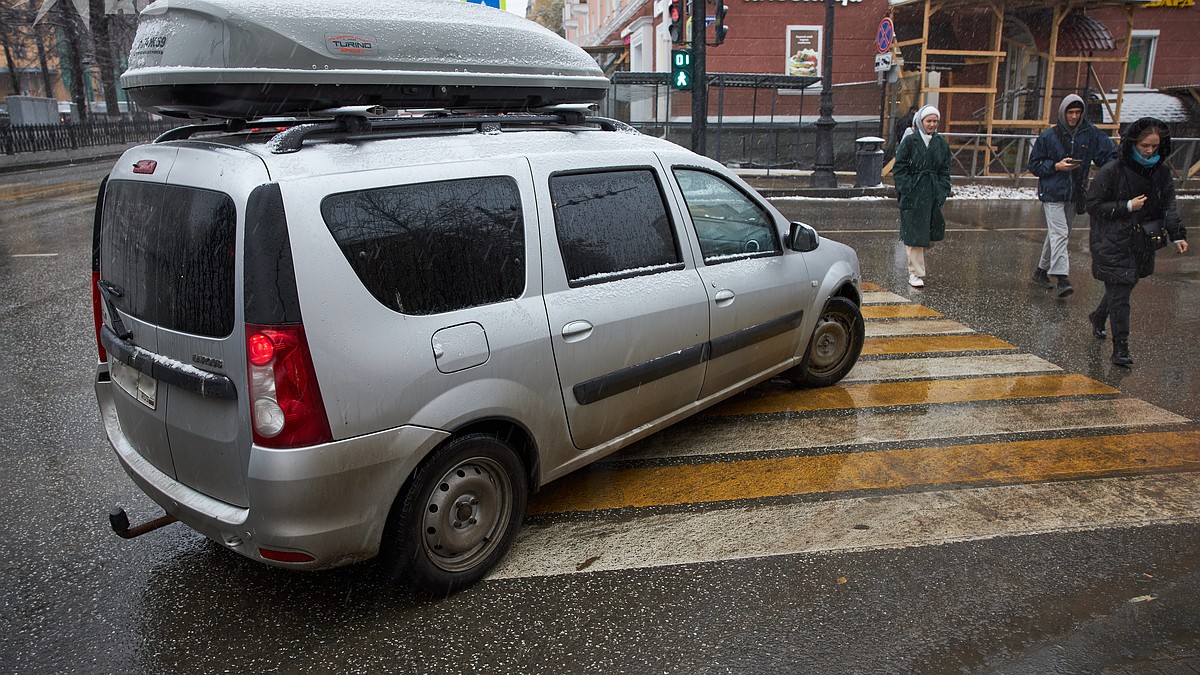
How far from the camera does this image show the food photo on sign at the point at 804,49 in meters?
25.0

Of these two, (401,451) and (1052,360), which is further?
(1052,360)

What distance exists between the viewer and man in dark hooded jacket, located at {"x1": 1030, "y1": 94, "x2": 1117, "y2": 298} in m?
8.27

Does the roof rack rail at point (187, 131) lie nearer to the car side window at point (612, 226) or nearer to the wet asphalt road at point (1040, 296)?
the car side window at point (612, 226)

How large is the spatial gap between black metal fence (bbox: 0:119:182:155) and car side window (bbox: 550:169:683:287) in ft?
78.8

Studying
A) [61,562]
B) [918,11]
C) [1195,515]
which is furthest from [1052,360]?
[918,11]

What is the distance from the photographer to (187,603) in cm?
325

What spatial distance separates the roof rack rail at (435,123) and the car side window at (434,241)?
0.91 feet

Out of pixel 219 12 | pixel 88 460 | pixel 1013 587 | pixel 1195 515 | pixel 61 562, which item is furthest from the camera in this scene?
pixel 88 460

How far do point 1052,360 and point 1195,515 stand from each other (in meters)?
2.60

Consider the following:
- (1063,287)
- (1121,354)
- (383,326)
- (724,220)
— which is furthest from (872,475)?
(1063,287)

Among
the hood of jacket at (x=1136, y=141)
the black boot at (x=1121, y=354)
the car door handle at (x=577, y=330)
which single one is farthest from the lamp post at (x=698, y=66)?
the car door handle at (x=577, y=330)

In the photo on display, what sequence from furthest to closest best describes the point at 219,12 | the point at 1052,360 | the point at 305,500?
the point at 1052,360 < the point at 219,12 < the point at 305,500

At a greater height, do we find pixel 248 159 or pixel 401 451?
pixel 248 159

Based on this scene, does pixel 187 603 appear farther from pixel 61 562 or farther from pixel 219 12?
pixel 219 12
